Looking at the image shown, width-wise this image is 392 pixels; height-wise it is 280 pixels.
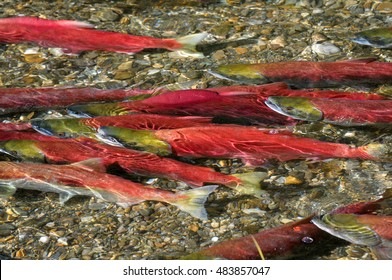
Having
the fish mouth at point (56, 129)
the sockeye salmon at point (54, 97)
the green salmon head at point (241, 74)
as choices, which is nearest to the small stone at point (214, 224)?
the fish mouth at point (56, 129)

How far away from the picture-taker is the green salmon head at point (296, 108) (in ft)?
18.4

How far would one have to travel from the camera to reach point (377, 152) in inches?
211

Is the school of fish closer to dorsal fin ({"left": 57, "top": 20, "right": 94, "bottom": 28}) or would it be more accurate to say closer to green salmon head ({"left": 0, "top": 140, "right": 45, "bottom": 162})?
green salmon head ({"left": 0, "top": 140, "right": 45, "bottom": 162})

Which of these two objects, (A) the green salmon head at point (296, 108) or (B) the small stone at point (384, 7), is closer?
(A) the green salmon head at point (296, 108)

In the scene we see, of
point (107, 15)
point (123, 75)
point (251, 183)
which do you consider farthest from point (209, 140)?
point (107, 15)

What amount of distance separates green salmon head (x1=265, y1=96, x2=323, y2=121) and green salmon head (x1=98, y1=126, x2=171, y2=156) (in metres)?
0.82

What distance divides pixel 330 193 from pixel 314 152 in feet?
0.96

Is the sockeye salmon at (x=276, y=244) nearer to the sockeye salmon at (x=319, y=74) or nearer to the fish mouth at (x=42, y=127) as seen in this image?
the fish mouth at (x=42, y=127)

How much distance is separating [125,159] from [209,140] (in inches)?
21.5

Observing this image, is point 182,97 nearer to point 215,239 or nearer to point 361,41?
point 215,239

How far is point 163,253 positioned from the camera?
4.80 m

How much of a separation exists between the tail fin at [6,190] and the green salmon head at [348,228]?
6.15 ft

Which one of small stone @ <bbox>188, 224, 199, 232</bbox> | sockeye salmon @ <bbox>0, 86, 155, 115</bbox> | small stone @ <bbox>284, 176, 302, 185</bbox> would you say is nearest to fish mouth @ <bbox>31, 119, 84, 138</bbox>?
sockeye salmon @ <bbox>0, 86, 155, 115</bbox>
